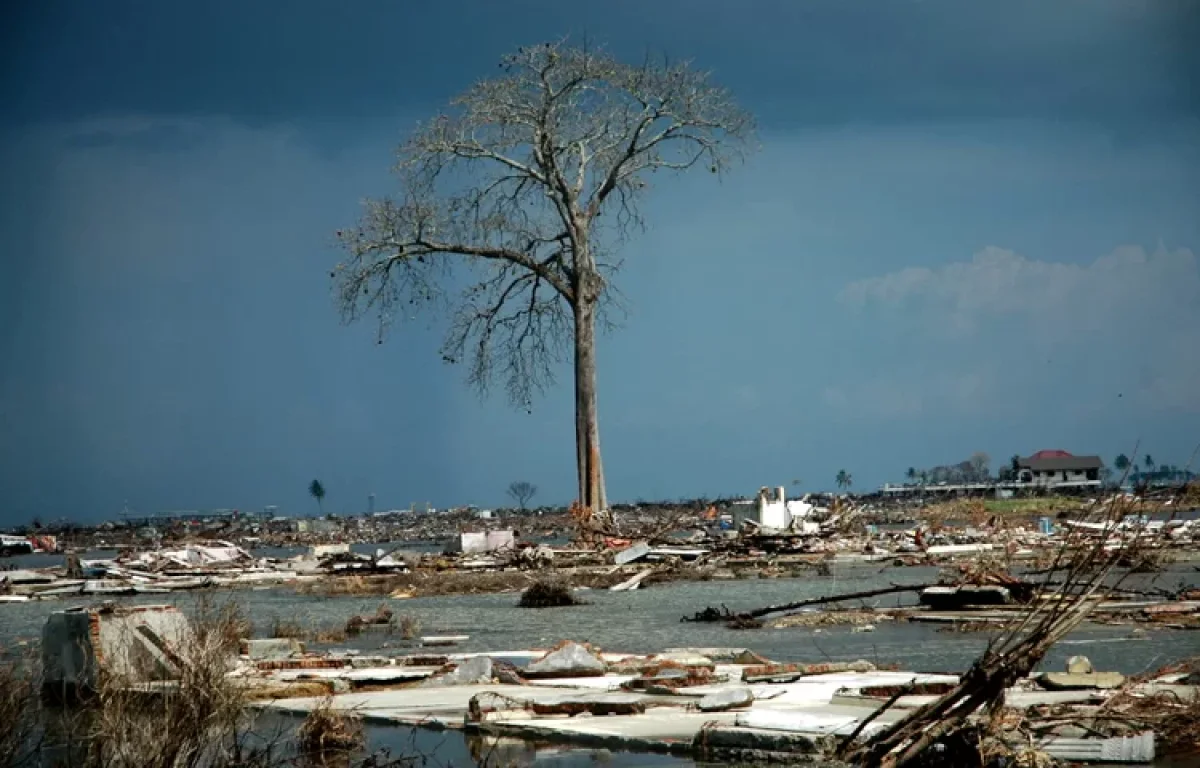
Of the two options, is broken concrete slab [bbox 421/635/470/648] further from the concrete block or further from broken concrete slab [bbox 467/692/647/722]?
broken concrete slab [bbox 467/692/647/722]

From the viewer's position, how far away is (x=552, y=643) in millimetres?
16953

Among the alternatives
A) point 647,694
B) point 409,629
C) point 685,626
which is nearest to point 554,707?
point 647,694

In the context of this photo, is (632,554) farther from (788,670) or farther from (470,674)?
(788,670)

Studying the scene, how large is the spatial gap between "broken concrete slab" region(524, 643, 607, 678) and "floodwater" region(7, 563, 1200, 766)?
2.26 m

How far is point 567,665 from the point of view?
1236cm

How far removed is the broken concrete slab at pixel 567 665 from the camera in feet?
40.4

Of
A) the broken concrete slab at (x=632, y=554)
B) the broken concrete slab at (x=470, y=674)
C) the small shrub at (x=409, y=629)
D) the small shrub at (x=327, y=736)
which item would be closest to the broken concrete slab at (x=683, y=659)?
the broken concrete slab at (x=470, y=674)

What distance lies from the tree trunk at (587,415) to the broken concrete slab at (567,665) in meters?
24.7

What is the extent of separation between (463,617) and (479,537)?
15.1 m

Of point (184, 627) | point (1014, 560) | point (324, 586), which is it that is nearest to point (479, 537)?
point (324, 586)

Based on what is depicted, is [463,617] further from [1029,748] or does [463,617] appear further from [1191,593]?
[1029,748]

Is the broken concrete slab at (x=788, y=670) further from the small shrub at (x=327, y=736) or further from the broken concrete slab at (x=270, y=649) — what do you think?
the broken concrete slab at (x=270, y=649)

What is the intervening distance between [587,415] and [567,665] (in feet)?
85.5

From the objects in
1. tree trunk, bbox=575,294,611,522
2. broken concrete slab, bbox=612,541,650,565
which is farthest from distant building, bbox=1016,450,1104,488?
broken concrete slab, bbox=612,541,650,565
